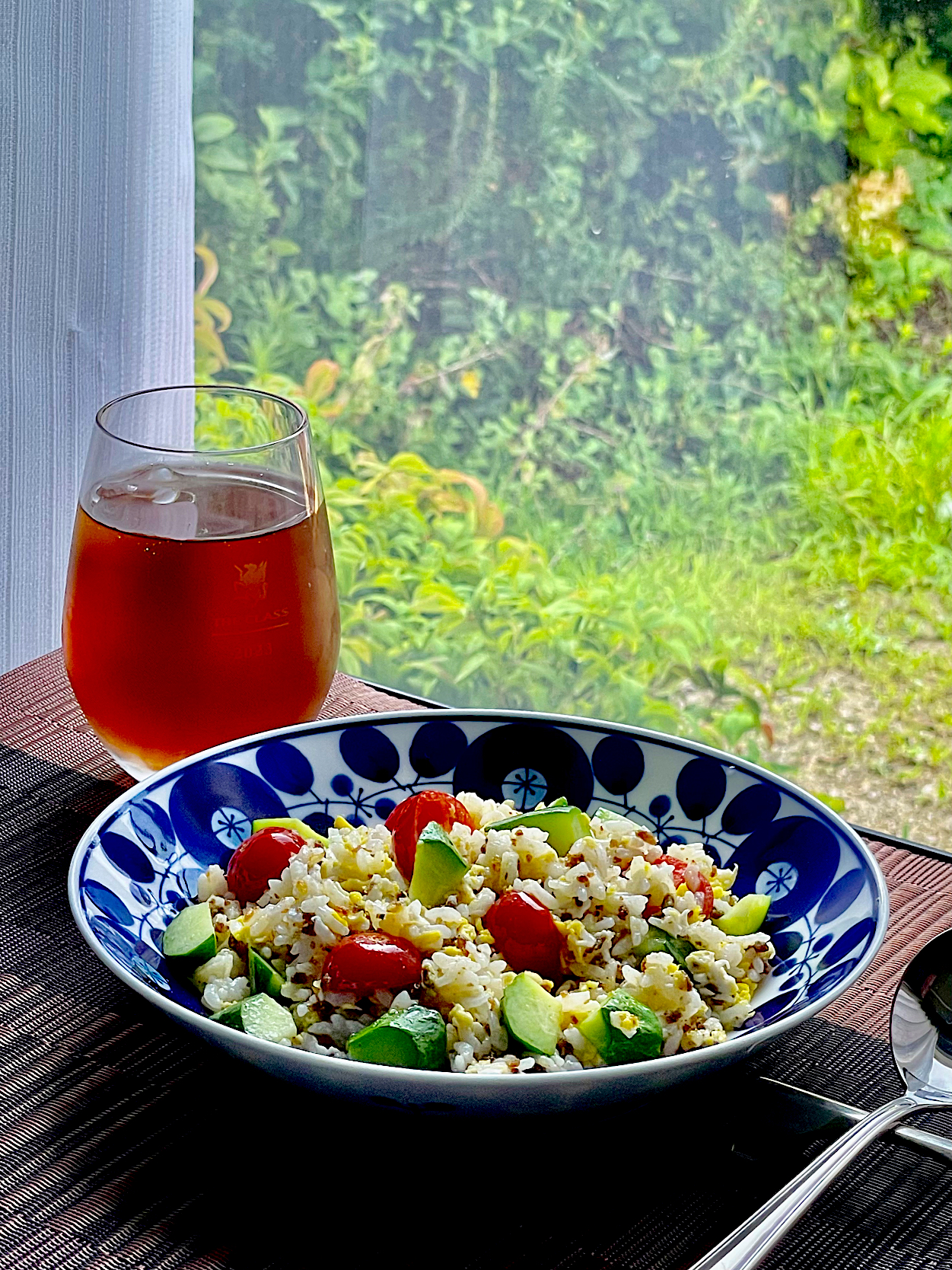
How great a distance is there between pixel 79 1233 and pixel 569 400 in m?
1.95

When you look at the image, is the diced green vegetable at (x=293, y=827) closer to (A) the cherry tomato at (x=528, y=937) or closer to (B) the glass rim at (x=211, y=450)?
(A) the cherry tomato at (x=528, y=937)

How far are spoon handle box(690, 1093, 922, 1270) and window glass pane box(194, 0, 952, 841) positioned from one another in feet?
5.67

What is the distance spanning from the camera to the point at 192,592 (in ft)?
2.72

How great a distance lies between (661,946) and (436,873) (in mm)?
105

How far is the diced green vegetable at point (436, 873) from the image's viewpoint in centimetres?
65

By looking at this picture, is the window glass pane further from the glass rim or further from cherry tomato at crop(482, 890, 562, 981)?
cherry tomato at crop(482, 890, 562, 981)

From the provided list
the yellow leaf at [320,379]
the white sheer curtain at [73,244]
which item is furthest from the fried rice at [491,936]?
the yellow leaf at [320,379]

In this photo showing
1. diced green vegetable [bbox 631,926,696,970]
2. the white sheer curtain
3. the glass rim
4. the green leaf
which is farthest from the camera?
the green leaf

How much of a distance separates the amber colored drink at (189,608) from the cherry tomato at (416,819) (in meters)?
0.18

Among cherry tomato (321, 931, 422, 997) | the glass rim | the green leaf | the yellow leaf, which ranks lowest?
the yellow leaf

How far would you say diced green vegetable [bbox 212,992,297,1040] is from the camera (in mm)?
573

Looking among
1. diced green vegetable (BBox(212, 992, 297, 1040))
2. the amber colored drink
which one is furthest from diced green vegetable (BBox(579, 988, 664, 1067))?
the amber colored drink

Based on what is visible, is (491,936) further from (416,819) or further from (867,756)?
(867,756)

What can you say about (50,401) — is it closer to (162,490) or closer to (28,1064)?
(162,490)
